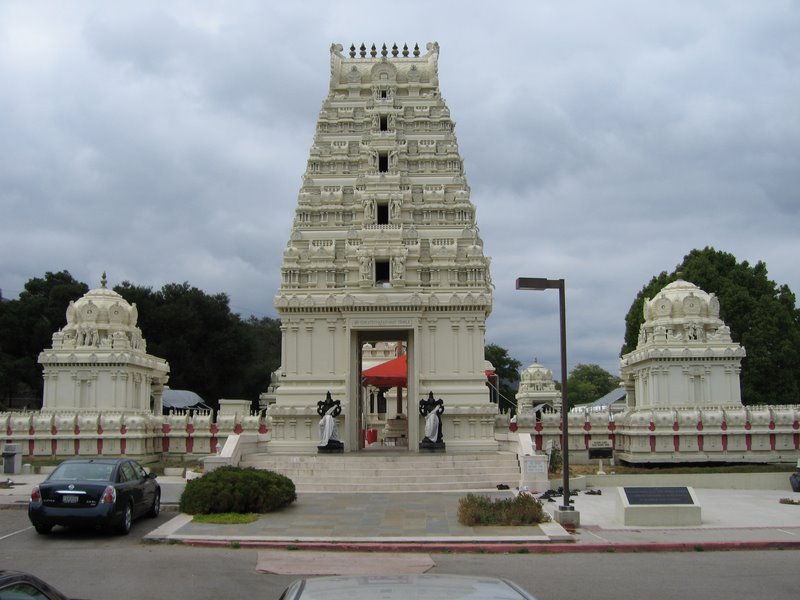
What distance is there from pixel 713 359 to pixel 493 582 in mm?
36015

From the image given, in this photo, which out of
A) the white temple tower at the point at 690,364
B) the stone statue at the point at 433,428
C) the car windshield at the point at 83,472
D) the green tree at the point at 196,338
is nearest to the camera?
the car windshield at the point at 83,472

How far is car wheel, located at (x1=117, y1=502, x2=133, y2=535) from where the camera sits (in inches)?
637

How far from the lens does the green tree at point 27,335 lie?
201 feet

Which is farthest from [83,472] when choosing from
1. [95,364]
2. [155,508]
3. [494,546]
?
[95,364]

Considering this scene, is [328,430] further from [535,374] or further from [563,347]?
[535,374]

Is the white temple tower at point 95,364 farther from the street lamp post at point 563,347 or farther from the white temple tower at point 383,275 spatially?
the street lamp post at point 563,347

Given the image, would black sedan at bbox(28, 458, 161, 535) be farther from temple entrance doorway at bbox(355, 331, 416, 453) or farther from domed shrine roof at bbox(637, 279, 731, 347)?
domed shrine roof at bbox(637, 279, 731, 347)

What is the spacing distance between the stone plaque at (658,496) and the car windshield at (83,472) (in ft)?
37.8

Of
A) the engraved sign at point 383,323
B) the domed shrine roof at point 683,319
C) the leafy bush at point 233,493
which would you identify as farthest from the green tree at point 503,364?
the leafy bush at point 233,493

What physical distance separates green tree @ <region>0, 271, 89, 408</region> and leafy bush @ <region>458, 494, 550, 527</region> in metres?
52.0

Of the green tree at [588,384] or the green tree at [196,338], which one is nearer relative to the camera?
the green tree at [196,338]

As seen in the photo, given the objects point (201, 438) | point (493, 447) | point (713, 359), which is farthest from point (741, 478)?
point (201, 438)

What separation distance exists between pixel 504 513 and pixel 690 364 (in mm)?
23249

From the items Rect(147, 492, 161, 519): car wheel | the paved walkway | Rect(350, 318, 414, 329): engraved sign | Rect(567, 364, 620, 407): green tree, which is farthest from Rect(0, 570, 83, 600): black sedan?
Rect(567, 364, 620, 407): green tree
